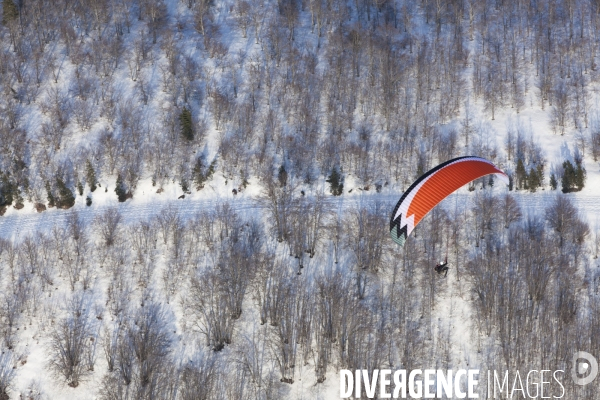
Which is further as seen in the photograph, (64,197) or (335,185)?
(335,185)

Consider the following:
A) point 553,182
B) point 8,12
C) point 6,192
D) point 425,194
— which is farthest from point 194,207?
point 8,12

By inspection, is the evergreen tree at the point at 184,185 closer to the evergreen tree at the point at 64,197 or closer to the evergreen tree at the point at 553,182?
the evergreen tree at the point at 64,197

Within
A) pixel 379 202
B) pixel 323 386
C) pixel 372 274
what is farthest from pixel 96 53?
pixel 323 386

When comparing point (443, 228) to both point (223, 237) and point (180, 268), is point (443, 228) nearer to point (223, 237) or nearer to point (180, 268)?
point (223, 237)

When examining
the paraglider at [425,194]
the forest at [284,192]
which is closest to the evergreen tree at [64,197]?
the forest at [284,192]

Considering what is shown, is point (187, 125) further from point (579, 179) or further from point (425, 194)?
point (579, 179)

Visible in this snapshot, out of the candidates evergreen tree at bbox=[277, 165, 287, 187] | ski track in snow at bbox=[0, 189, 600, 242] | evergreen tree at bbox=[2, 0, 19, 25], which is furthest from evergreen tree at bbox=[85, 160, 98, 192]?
evergreen tree at bbox=[2, 0, 19, 25]
